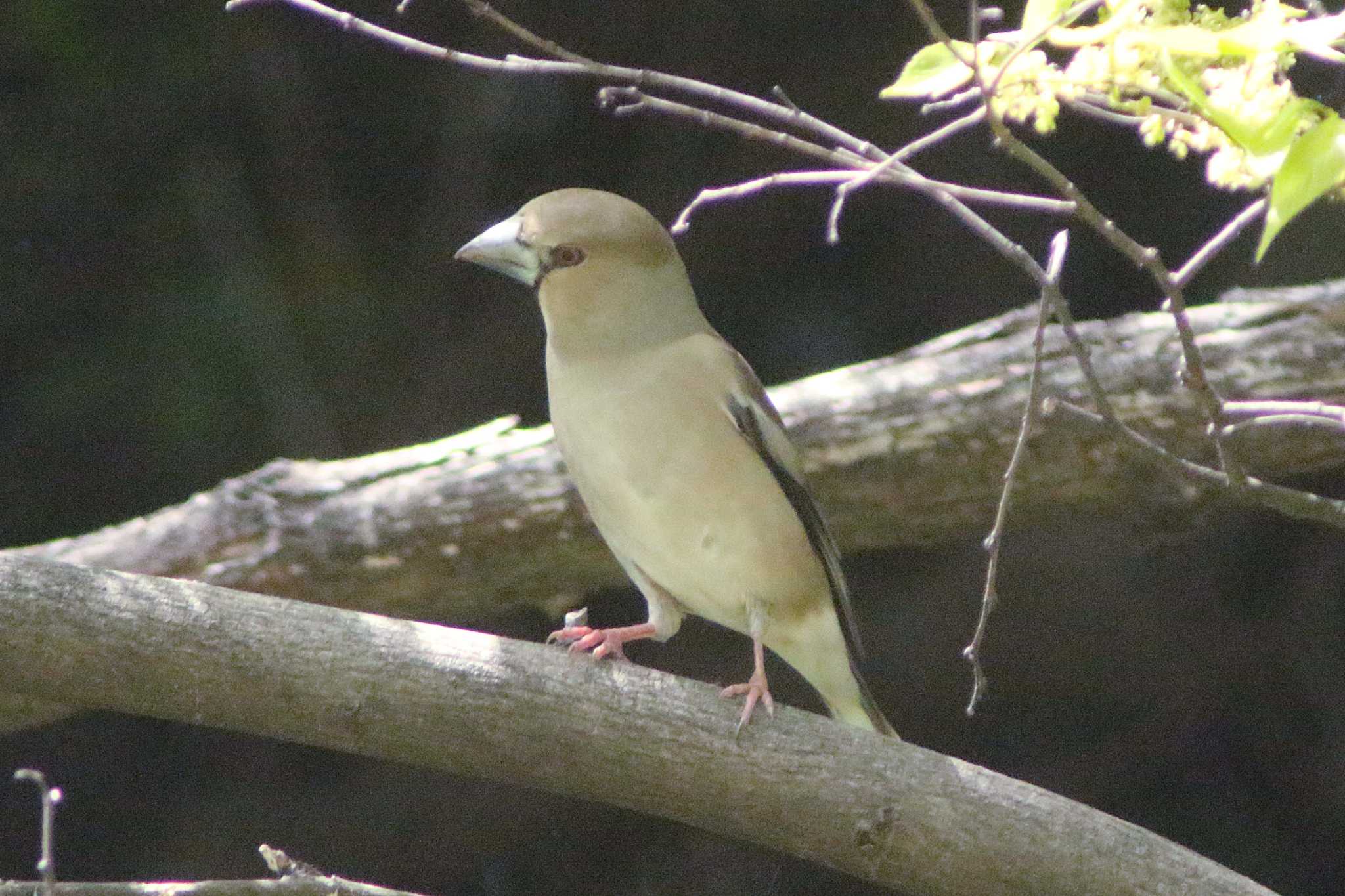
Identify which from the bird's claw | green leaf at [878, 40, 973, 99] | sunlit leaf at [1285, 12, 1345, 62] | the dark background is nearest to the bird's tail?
the bird's claw

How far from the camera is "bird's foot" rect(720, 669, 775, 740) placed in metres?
2.10

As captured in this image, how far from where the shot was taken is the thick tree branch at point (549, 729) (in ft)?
6.46

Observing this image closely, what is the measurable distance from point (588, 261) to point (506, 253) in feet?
0.47

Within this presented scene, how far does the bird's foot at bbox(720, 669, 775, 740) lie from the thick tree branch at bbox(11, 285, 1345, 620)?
113 cm

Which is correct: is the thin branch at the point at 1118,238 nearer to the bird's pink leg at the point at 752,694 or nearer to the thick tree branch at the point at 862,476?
the bird's pink leg at the point at 752,694

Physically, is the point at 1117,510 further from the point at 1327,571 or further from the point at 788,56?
the point at 788,56

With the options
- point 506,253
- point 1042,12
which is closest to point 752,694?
point 506,253

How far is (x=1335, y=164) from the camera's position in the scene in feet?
3.62

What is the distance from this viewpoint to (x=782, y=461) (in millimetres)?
2596

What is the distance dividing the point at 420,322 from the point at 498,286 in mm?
259

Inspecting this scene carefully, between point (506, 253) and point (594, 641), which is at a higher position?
point (506, 253)

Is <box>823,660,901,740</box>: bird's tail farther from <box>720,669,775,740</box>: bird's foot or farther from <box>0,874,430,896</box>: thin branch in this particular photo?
<box>0,874,430,896</box>: thin branch

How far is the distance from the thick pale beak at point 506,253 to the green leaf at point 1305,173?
153 cm

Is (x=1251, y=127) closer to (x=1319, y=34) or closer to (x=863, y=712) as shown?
(x=1319, y=34)
